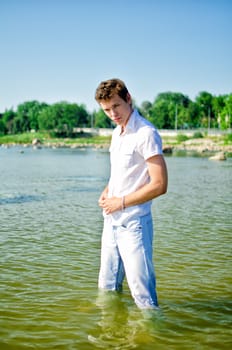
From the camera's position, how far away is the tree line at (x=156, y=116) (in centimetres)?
12265

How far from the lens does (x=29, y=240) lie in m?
11.0

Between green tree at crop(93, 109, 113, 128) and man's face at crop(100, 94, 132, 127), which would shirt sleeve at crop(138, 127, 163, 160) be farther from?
green tree at crop(93, 109, 113, 128)

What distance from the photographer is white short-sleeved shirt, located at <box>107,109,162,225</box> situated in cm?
486

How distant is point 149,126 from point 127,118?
30 cm

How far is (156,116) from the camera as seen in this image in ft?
466

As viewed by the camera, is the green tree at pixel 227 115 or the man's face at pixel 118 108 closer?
the man's face at pixel 118 108

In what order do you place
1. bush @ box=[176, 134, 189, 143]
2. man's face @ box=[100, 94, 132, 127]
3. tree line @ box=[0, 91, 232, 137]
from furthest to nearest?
tree line @ box=[0, 91, 232, 137] < bush @ box=[176, 134, 189, 143] < man's face @ box=[100, 94, 132, 127]

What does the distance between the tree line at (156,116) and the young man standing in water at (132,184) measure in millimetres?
99822

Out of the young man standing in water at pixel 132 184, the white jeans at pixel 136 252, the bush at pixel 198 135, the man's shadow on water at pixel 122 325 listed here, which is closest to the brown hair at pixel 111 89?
the young man standing in water at pixel 132 184

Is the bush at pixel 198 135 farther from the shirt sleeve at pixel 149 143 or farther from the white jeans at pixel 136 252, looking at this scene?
the shirt sleeve at pixel 149 143

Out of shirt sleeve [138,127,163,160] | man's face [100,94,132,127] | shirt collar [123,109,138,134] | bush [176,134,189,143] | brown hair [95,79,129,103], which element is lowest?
shirt sleeve [138,127,163,160]

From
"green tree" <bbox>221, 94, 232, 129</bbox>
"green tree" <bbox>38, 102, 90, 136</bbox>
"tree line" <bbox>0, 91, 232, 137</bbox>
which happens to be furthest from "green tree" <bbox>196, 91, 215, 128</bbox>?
"green tree" <bbox>38, 102, 90, 136</bbox>

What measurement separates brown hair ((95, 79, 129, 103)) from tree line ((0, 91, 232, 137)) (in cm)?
9992

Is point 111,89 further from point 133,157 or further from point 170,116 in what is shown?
point 170,116
